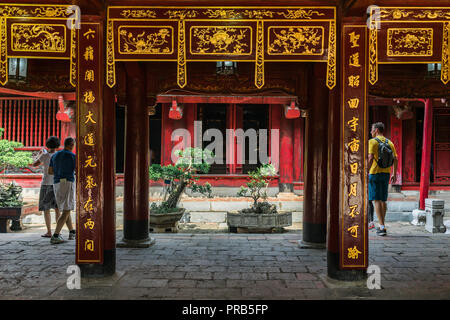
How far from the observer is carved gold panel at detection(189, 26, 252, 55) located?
3715mm

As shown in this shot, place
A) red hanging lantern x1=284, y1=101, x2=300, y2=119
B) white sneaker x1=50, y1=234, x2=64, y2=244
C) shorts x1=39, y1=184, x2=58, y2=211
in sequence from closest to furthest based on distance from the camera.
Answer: white sneaker x1=50, y1=234, x2=64, y2=244 < shorts x1=39, y1=184, x2=58, y2=211 < red hanging lantern x1=284, y1=101, x2=300, y2=119

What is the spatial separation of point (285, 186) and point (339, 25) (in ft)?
27.8

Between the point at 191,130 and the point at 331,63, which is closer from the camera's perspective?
the point at 331,63

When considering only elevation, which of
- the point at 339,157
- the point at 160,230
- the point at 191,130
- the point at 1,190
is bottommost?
the point at 160,230

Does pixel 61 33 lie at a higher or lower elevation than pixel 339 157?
higher

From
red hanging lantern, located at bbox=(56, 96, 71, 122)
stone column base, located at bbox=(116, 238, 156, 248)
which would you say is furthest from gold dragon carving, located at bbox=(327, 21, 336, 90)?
red hanging lantern, located at bbox=(56, 96, 71, 122)

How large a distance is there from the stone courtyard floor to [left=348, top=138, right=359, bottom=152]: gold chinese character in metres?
1.46

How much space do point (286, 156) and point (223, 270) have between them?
26.2 ft

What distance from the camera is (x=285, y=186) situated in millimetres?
11719

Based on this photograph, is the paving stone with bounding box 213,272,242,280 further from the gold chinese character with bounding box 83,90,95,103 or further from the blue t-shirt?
the blue t-shirt

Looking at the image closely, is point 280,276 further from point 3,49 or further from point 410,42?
point 3,49
